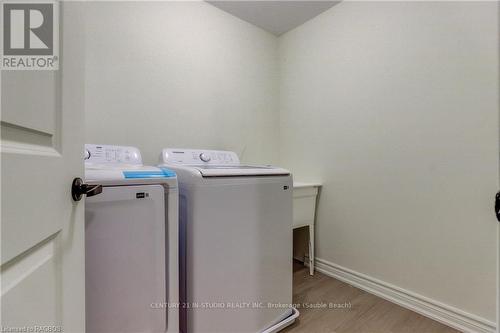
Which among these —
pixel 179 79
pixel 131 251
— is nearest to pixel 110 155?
pixel 131 251

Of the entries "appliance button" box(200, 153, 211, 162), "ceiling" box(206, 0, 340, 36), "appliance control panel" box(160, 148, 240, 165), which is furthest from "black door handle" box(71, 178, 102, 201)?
"ceiling" box(206, 0, 340, 36)

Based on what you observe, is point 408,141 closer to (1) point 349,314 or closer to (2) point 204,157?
(1) point 349,314

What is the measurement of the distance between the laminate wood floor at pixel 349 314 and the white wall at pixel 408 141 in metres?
0.16

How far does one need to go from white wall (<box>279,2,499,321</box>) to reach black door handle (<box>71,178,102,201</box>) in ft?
5.55

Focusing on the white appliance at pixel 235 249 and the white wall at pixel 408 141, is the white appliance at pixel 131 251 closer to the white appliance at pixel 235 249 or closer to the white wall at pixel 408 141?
the white appliance at pixel 235 249

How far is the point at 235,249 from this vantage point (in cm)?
117

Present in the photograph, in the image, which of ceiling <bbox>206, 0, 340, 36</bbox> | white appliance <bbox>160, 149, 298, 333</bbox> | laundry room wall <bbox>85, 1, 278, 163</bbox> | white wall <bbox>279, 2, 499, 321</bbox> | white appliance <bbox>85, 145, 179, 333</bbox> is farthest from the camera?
ceiling <bbox>206, 0, 340, 36</bbox>

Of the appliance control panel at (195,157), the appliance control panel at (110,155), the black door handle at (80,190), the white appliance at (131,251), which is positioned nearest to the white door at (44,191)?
the black door handle at (80,190)

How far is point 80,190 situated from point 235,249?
2.54ft

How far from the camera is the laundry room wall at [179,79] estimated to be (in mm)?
1535

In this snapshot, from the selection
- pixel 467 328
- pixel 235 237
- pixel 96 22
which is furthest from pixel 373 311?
pixel 96 22

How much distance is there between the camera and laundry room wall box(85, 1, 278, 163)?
1535 mm

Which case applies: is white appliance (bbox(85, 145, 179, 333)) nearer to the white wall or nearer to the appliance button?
the appliance button

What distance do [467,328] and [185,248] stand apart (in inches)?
62.7
